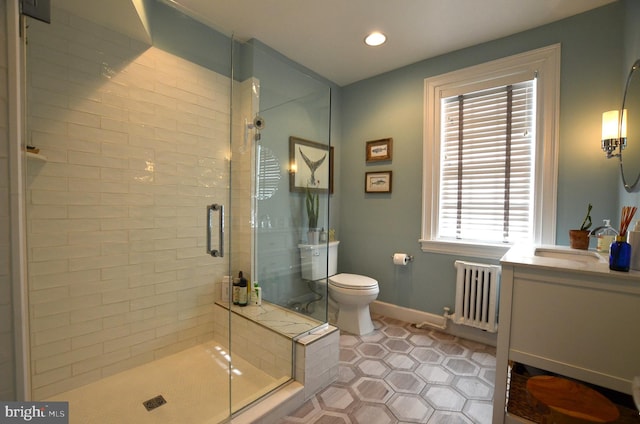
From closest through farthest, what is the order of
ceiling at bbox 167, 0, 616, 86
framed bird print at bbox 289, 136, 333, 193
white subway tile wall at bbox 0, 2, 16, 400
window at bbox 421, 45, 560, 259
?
1. white subway tile wall at bbox 0, 2, 16, 400
2. ceiling at bbox 167, 0, 616, 86
3. window at bbox 421, 45, 560, 259
4. framed bird print at bbox 289, 136, 333, 193

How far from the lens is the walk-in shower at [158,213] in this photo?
1.52 metres

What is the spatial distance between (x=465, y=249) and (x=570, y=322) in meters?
1.24

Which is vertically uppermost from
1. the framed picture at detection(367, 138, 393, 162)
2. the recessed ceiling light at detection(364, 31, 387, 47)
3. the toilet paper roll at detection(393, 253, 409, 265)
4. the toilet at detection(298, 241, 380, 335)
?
the recessed ceiling light at detection(364, 31, 387, 47)

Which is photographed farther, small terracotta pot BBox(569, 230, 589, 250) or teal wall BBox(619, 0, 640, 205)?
small terracotta pot BBox(569, 230, 589, 250)

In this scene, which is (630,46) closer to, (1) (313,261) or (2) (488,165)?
(2) (488,165)

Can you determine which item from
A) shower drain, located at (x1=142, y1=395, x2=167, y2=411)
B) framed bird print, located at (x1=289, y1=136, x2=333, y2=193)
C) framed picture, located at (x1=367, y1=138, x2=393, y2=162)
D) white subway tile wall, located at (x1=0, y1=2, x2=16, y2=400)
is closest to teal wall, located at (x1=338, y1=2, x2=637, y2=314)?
framed picture, located at (x1=367, y1=138, x2=393, y2=162)

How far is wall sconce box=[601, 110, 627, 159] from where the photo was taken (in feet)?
5.11

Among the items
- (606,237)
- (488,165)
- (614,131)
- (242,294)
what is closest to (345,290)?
(242,294)

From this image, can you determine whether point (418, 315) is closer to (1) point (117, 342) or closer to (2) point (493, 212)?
(2) point (493, 212)

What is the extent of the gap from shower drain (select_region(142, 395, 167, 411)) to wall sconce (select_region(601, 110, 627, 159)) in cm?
296

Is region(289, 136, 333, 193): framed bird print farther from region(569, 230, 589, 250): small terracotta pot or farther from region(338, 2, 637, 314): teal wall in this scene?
region(569, 230, 589, 250): small terracotta pot

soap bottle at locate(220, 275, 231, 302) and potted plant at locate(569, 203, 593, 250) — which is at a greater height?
potted plant at locate(569, 203, 593, 250)

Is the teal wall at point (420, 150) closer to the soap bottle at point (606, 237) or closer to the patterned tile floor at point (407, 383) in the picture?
the soap bottle at point (606, 237)

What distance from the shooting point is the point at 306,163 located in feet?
8.10
